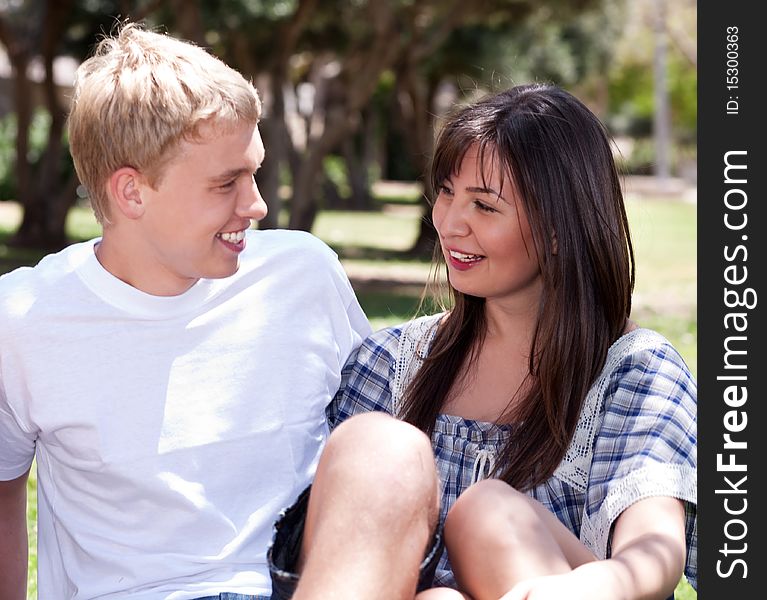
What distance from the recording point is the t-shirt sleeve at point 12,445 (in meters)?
2.52

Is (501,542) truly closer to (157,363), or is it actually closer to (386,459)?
(386,459)

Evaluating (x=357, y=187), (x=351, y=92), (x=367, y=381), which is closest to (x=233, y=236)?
(x=367, y=381)

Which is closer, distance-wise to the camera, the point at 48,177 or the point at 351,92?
the point at 351,92

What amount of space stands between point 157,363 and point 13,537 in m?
0.60

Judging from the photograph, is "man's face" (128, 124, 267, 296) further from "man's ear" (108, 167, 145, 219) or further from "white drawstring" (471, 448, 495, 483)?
"white drawstring" (471, 448, 495, 483)

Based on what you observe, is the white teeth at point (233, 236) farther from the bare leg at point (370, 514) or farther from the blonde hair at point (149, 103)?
the bare leg at point (370, 514)

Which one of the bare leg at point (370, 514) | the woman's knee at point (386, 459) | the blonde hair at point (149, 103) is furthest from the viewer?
the blonde hair at point (149, 103)

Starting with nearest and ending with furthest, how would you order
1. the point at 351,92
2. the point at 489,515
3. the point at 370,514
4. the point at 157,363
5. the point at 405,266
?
the point at 370,514, the point at 489,515, the point at 157,363, the point at 351,92, the point at 405,266

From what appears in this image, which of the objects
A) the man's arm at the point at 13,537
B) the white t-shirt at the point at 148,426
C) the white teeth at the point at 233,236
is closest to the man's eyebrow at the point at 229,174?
the white teeth at the point at 233,236

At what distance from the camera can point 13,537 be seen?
2705mm

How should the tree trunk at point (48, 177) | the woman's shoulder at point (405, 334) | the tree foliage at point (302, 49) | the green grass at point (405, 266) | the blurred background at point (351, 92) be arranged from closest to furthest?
the woman's shoulder at point (405, 334), the green grass at point (405, 266), the blurred background at point (351, 92), the tree foliage at point (302, 49), the tree trunk at point (48, 177)

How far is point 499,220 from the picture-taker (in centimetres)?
278

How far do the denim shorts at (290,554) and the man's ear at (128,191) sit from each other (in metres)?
0.77

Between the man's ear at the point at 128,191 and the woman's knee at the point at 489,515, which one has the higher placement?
the man's ear at the point at 128,191
